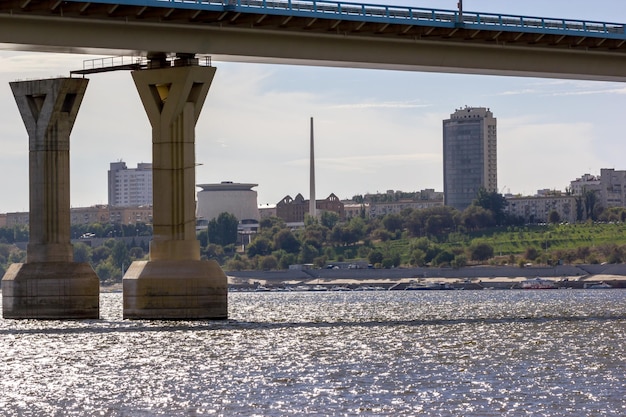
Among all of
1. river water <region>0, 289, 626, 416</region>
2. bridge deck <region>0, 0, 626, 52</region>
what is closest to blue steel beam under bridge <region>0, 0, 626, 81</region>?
bridge deck <region>0, 0, 626, 52</region>

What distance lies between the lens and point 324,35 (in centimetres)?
8975

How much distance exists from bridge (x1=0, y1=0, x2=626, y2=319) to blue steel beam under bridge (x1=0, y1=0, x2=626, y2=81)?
0.26ft

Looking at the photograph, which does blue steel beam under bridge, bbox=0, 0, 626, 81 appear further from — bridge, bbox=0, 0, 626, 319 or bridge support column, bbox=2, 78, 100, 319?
bridge support column, bbox=2, 78, 100, 319

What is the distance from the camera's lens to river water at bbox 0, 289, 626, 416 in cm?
5003

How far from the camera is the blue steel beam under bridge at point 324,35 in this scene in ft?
270

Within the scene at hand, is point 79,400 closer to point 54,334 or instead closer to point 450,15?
point 54,334

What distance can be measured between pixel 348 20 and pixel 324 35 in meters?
1.84

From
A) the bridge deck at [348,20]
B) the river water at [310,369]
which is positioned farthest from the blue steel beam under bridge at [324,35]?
the river water at [310,369]

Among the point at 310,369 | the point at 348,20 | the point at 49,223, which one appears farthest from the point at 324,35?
the point at 310,369

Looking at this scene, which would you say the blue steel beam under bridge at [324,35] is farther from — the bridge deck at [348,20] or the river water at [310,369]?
the river water at [310,369]

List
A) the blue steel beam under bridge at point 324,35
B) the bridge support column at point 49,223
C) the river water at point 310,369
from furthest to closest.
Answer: the bridge support column at point 49,223
the blue steel beam under bridge at point 324,35
the river water at point 310,369

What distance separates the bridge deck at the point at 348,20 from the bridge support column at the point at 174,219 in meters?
4.75

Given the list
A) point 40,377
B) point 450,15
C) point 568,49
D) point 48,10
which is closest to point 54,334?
point 48,10

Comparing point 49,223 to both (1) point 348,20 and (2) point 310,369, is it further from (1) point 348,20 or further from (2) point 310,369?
(2) point 310,369
